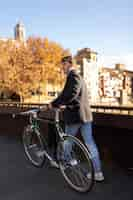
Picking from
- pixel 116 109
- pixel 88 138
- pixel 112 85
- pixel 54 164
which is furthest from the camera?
pixel 112 85

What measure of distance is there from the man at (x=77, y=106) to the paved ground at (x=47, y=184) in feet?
0.88

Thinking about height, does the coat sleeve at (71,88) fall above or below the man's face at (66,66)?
below

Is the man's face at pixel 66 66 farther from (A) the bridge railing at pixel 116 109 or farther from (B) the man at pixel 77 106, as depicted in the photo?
(A) the bridge railing at pixel 116 109

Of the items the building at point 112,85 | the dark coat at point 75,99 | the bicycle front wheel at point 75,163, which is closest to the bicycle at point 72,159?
the bicycle front wheel at point 75,163

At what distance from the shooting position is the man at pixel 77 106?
3297 mm

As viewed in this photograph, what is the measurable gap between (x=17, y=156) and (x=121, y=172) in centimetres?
207

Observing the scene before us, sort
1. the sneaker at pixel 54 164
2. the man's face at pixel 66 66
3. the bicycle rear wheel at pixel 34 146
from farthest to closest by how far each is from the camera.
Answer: the bicycle rear wheel at pixel 34 146
the sneaker at pixel 54 164
the man's face at pixel 66 66

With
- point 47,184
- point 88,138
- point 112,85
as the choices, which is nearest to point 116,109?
point 88,138

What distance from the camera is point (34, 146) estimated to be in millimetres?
4316

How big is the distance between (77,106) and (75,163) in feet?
2.51

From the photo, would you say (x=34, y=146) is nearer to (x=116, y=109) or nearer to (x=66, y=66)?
(x=66, y=66)

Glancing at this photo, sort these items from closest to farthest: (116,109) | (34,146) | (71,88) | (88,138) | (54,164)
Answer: (71,88), (88,138), (54,164), (34,146), (116,109)

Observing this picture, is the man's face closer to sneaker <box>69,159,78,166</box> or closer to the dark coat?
the dark coat

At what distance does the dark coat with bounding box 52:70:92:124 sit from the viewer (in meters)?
3.28
